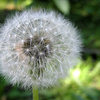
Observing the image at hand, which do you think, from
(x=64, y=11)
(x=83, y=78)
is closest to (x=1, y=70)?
(x=64, y=11)

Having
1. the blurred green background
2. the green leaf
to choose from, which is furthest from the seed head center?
the green leaf

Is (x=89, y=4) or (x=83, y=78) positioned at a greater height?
(x=89, y=4)

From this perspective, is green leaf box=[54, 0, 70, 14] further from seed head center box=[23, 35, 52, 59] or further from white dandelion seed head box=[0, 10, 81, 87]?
seed head center box=[23, 35, 52, 59]

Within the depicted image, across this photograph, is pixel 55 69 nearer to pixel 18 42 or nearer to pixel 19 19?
pixel 18 42

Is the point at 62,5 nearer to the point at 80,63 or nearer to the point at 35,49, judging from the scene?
the point at 80,63

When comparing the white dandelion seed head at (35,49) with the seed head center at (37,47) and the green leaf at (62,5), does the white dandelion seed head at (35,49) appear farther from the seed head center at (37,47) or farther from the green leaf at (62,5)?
the green leaf at (62,5)
